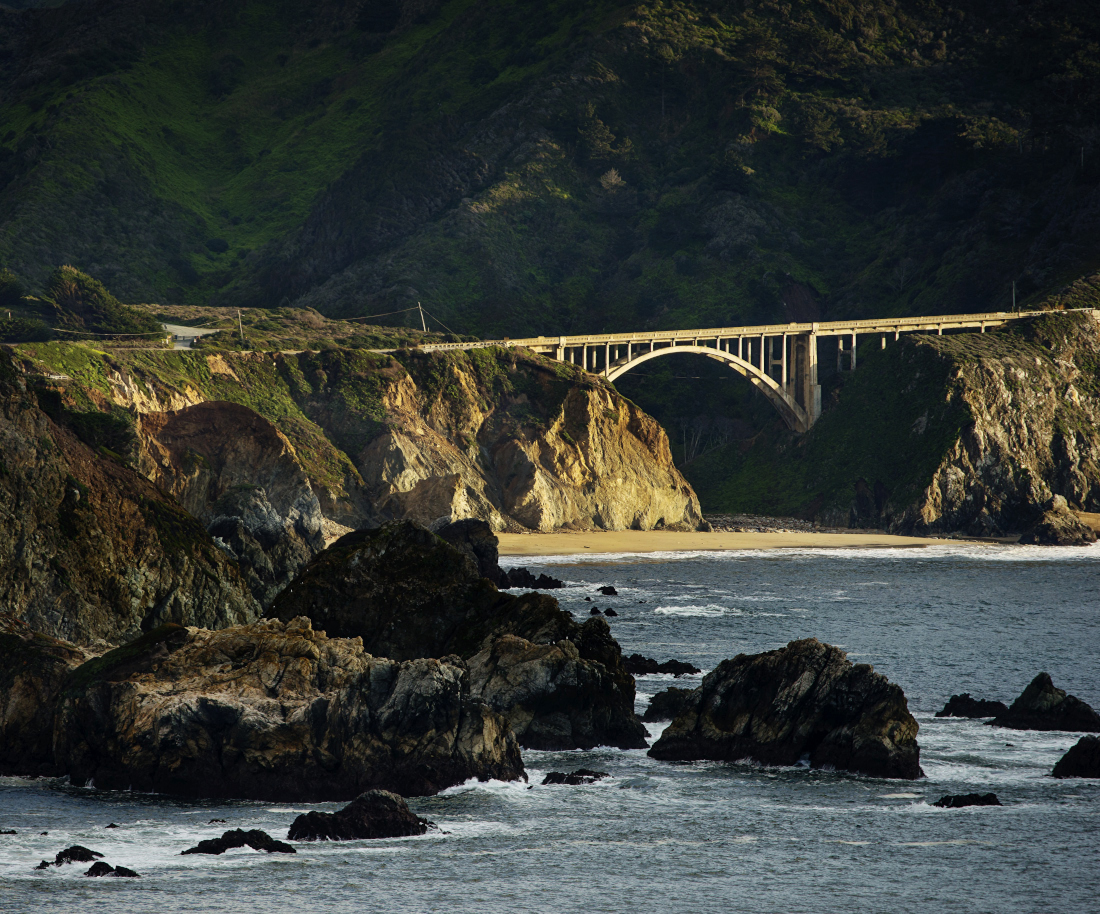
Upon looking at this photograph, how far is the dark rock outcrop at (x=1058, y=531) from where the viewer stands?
428ft

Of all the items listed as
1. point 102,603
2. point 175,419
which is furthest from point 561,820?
point 175,419

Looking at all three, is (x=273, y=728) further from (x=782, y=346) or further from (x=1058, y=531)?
(x=782, y=346)

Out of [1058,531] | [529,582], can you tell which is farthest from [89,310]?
[1058,531]

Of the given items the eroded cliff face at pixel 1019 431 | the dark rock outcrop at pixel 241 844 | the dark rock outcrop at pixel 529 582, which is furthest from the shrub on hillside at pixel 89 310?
the dark rock outcrop at pixel 241 844

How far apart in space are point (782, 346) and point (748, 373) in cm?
958

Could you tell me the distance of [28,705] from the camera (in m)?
39.1

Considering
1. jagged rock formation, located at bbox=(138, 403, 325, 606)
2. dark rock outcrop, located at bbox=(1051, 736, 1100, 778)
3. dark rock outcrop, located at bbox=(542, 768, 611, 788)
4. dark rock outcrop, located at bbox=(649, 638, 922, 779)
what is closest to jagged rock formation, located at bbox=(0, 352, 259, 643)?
dark rock outcrop, located at bbox=(542, 768, 611, 788)

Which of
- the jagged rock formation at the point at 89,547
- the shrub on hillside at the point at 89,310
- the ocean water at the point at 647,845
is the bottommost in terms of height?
the ocean water at the point at 647,845

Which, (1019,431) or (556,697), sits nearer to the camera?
(556,697)

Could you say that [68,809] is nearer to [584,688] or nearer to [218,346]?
[584,688]

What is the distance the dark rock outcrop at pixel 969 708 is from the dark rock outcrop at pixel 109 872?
31118 mm

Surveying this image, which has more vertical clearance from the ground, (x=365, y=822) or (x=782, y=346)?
(x=782, y=346)

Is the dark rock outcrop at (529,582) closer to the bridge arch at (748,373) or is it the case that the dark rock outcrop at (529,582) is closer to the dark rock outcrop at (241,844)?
the bridge arch at (748,373)

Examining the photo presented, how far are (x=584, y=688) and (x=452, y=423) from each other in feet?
305
